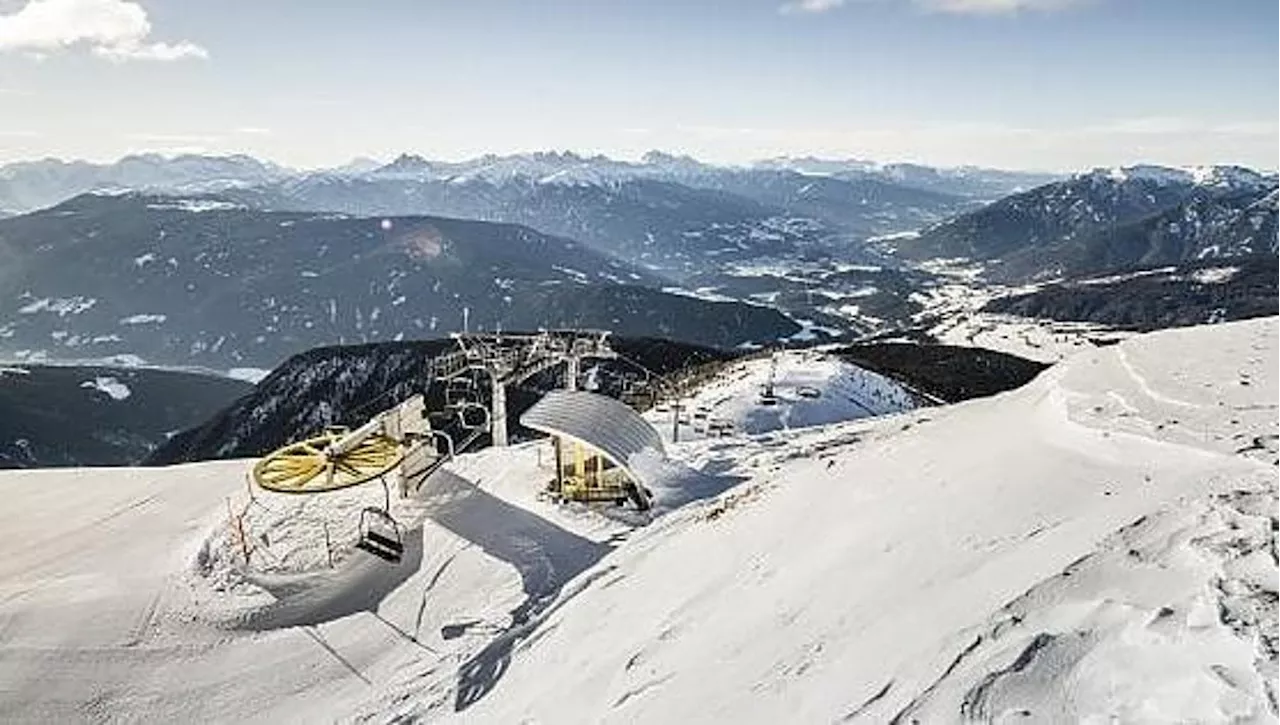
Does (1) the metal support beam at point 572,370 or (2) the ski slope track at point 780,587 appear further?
(1) the metal support beam at point 572,370

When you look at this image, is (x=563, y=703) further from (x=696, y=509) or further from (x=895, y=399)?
(x=895, y=399)

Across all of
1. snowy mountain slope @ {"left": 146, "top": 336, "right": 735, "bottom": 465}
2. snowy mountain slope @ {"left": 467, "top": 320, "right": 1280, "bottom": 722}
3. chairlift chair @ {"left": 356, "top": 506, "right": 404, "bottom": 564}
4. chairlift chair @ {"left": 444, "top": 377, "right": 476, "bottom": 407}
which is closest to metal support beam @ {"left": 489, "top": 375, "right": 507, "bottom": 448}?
chairlift chair @ {"left": 444, "top": 377, "right": 476, "bottom": 407}

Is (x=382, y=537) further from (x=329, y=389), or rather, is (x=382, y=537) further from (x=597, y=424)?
(x=329, y=389)

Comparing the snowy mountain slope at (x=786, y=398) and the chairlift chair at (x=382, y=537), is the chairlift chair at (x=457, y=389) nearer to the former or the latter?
the snowy mountain slope at (x=786, y=398)

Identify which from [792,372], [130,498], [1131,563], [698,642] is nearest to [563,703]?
[698,642]

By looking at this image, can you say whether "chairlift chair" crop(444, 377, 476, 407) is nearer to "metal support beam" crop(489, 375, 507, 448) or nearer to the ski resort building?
"metal support beam" crop(489, 375, 507, 448)

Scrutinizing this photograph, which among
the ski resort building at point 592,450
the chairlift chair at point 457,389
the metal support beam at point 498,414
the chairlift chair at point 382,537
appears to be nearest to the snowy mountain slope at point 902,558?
the ski resort building at point 592,450

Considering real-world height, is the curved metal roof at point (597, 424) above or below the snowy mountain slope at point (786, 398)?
above
